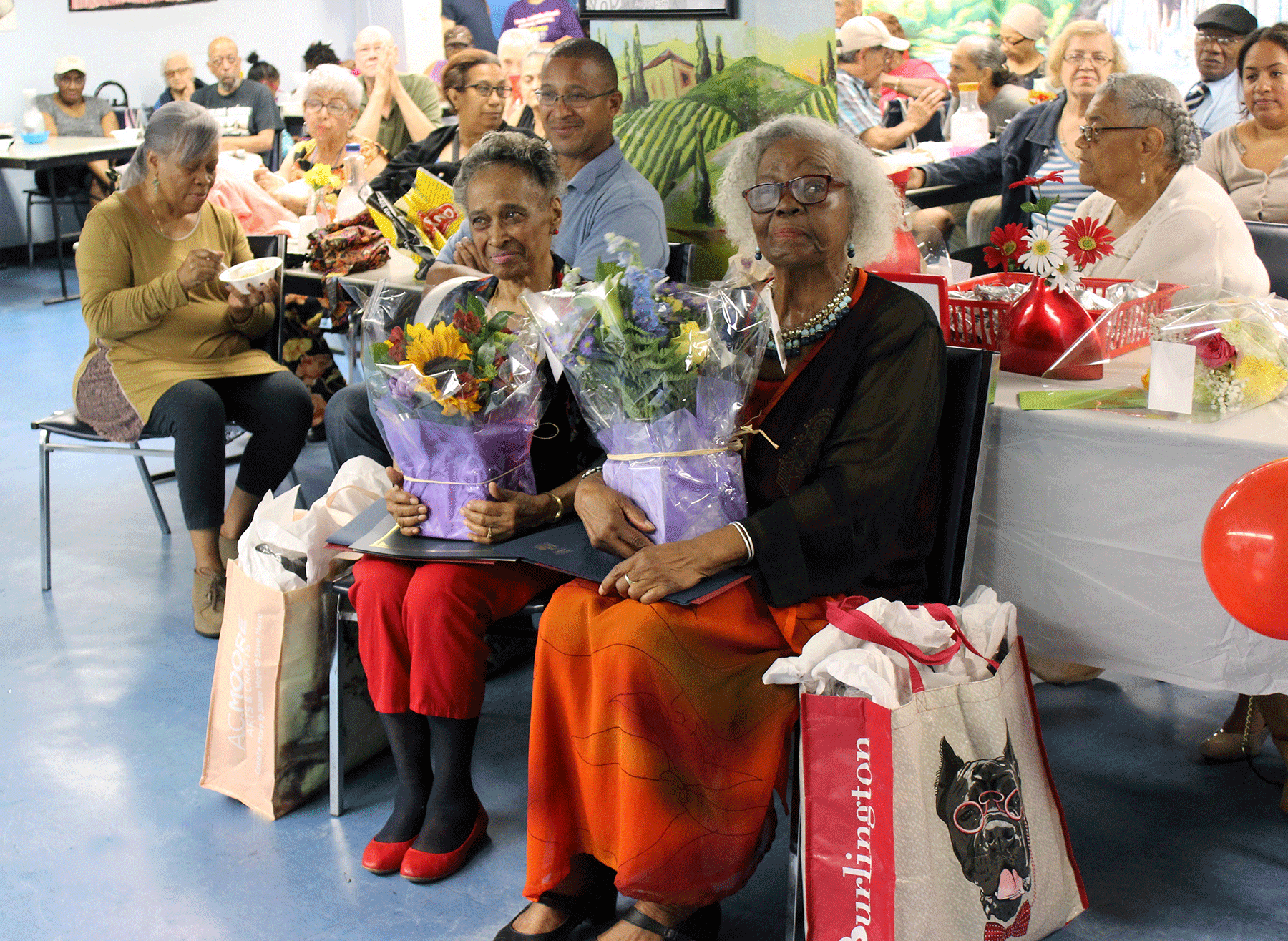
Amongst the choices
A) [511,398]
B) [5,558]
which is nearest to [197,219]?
[5,558]

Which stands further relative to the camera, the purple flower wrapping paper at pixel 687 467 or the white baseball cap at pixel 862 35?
the white baseball cap at pixel 862 35

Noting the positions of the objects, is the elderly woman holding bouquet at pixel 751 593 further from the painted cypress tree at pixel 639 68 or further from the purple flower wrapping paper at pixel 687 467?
the painted cypress tree at pixel 639 68

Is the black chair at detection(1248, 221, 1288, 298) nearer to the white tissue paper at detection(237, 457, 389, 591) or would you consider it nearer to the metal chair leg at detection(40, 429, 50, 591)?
the white tissue paper at detection(237, 457, 389, 591)

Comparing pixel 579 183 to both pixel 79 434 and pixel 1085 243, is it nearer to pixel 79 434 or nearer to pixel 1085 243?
pixel 1085 243

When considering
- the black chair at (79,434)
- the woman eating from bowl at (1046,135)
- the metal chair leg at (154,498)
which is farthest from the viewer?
the woman eating from bowl at (1046,135)

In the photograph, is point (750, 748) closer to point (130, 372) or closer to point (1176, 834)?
point (1176, 834)

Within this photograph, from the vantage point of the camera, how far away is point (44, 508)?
354cm

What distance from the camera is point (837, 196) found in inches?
84.0

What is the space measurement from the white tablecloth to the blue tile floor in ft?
1.28

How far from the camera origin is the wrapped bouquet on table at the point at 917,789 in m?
1.69

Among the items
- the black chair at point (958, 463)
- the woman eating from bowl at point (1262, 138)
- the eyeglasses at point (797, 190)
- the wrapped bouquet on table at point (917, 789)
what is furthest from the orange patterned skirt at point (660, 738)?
the woman eating from bowl at point (1262, 138)

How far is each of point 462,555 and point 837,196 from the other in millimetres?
993

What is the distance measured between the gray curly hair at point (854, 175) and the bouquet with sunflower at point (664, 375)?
0.40 meters

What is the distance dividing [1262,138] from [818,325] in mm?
3187
